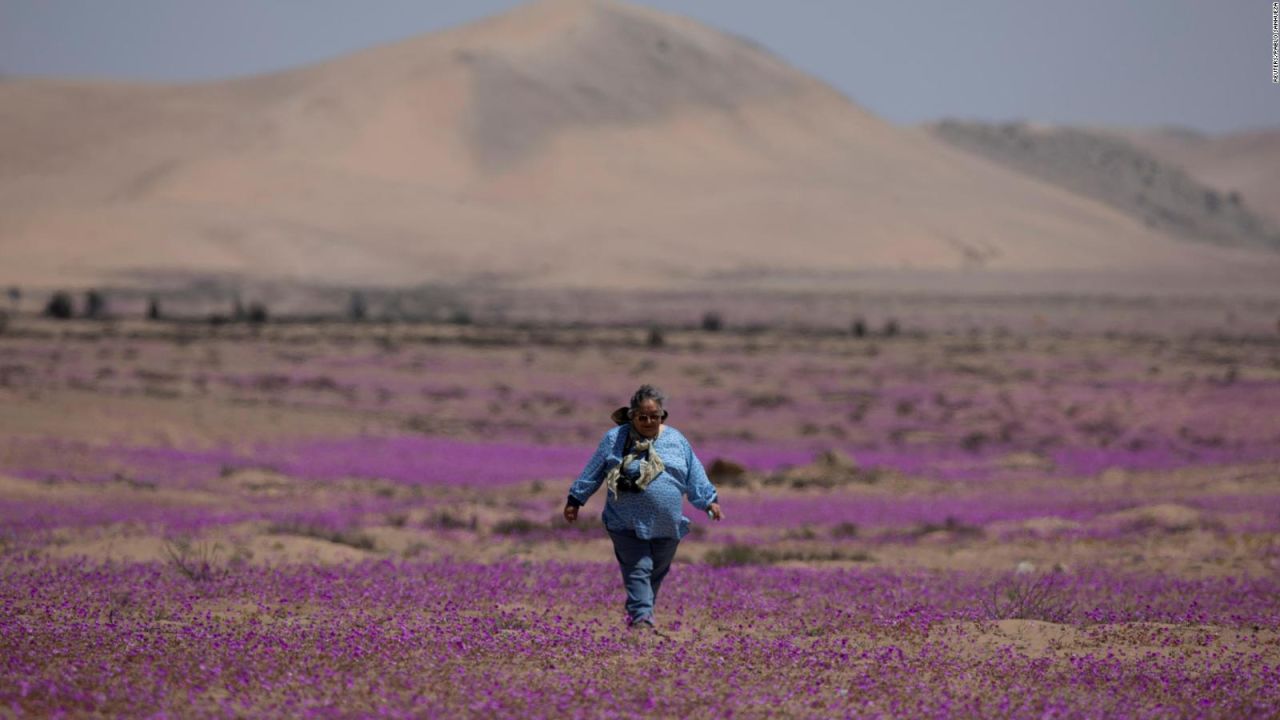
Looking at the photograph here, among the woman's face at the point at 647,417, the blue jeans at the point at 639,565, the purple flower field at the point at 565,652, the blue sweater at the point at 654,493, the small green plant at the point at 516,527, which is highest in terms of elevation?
the woman's face at the point at 647,417

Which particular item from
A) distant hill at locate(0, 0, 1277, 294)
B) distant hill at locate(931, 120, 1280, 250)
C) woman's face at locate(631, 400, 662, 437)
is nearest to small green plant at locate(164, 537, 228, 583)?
woman's face at locate(631, 400, 662, 437)

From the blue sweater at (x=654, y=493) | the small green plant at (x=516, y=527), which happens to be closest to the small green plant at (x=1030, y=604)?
the blue sweater at (x=654, y=493)

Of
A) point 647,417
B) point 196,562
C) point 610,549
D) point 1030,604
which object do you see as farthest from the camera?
point 610,549

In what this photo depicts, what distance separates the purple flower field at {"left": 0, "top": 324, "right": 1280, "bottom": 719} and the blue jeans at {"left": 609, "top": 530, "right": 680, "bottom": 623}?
0.83 ft

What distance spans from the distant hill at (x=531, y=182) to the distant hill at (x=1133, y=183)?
608 cm

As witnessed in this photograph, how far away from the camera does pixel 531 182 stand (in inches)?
4980

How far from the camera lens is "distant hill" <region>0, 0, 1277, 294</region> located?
98438 millimetres

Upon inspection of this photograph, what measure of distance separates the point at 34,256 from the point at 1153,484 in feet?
257

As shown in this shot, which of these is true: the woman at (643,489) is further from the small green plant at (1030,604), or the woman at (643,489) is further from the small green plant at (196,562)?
the small green plant at (196,562)

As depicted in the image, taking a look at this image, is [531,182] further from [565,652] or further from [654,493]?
[565,652]

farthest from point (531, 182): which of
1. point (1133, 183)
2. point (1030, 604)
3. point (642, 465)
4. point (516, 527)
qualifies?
point (642, 465)

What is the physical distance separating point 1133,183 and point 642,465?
185m

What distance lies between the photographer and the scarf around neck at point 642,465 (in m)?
8.77

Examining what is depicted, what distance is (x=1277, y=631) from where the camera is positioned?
377 inches
